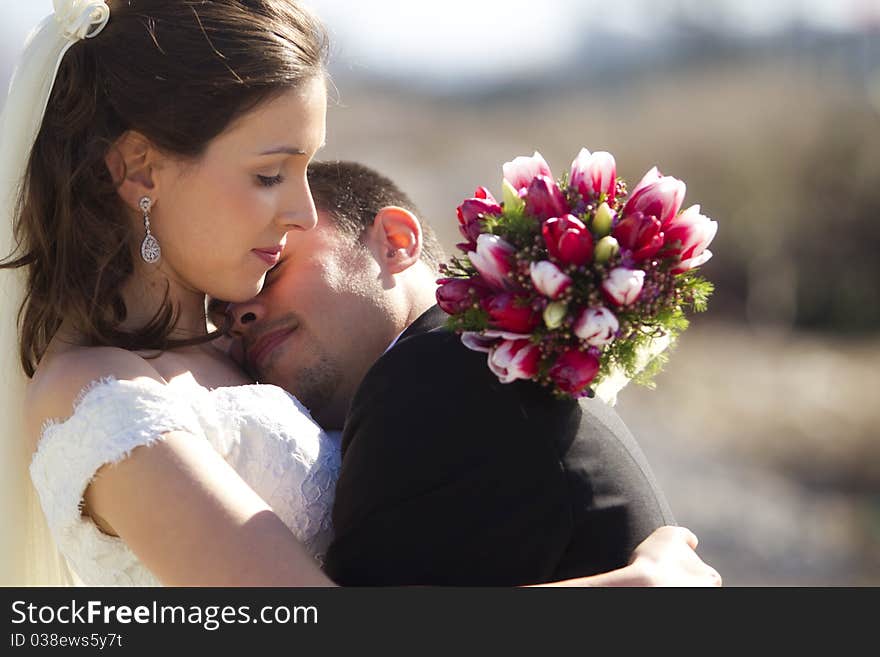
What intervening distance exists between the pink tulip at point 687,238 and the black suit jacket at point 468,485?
1.44 feet

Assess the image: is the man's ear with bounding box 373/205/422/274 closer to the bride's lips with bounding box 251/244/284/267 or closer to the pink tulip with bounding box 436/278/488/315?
the bride's lips with bounding box 251/244/284/267

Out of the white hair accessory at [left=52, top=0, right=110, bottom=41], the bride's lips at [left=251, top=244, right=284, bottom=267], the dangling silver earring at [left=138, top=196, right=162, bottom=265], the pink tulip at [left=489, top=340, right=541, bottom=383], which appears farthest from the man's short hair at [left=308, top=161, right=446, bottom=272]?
the pink tulip at [left=489, top=340, right=541, bottom=383]

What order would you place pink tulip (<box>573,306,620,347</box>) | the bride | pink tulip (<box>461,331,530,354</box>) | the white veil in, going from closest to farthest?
pink tulip (<box>573,306,620,347</box>)
pink tulip (<box>461,331,530,354</box>)
the bride
the white veil

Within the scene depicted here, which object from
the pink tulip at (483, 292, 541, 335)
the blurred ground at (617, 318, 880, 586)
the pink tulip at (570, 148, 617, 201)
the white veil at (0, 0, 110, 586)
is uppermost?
the pink tulip at (570, 148, 617, 201)

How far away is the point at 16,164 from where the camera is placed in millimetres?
3336

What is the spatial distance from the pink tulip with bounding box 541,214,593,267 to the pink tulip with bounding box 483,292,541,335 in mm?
132

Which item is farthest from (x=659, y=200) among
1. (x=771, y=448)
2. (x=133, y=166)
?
(x=771, y=448)

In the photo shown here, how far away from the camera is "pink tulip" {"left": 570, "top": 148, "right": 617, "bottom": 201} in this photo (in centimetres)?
286

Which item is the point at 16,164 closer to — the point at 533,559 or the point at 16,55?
the point at 16,55

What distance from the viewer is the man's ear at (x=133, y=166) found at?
3.20 m

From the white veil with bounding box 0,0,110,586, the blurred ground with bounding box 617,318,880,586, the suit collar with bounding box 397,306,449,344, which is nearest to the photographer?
the suit collar with bounding box 397,306,449,344

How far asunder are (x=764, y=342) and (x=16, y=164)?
1472 centimetres

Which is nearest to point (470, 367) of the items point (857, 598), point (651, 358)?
point (651, 358)

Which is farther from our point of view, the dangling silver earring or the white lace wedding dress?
the dangling silver earring
